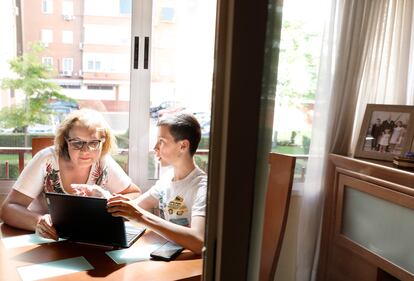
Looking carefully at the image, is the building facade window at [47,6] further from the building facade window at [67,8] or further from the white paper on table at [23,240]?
the white paper on table at [23,240]

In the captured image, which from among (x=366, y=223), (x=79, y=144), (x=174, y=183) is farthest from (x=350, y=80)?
(x=79, y=144)

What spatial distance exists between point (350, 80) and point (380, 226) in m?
0.72

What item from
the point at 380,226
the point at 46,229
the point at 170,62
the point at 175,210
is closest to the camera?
the point at 46,229

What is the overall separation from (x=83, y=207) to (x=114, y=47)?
3.36 feet

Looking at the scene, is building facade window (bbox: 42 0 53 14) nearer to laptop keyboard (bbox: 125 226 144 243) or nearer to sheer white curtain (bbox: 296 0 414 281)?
laptop keyboard (bbox: 125 226 144 243)

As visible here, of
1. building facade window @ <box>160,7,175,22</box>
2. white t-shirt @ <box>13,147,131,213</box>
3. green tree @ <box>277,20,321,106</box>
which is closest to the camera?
green tree @ <box>277,20,321,106</box>

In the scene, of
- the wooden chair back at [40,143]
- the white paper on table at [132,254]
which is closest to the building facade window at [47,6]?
the wooden chair back at [40,143]

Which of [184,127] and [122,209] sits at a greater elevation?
[184,127]

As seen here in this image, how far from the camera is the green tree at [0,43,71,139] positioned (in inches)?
75.3

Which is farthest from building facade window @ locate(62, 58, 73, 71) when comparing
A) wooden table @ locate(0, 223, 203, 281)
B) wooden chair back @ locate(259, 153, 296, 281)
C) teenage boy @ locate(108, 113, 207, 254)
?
wooden chair back @ locate(259, 153, 296, 281)

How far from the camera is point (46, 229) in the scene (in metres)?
1.34

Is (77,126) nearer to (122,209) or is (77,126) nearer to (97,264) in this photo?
(122,209)

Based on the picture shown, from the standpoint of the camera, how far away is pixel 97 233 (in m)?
1.26

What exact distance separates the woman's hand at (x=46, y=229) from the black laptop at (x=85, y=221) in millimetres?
20
